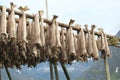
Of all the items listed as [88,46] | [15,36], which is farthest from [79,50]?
[15,36]

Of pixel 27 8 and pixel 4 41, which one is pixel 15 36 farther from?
pixel 27 8

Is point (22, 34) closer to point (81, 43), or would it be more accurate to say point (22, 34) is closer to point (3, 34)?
point (3, 34)

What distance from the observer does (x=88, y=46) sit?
848 cm

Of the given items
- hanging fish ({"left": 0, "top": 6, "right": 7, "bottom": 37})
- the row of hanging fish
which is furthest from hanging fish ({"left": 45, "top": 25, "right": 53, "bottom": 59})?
hanging fish ({"left": 0, "top": 6, "right": 7, "bottom": 37})

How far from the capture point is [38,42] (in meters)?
7.11

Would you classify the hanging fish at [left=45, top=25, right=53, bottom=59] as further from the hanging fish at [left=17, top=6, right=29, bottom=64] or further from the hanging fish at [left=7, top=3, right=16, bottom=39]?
the hanging fish at [left=7, top=3, right=16, bottom=39]

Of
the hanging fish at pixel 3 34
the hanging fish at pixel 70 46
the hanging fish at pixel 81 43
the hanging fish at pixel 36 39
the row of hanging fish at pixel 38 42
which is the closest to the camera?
the hanging fish at pixel 3 34

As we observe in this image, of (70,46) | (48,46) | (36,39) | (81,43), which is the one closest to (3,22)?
(36,39)

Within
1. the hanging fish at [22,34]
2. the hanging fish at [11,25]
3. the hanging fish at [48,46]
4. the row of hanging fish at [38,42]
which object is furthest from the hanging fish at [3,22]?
the hanging fish at [48,46]

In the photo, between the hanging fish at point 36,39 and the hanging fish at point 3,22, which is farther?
the hanging fish at point 36,39

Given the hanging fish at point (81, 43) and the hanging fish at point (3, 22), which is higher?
the hanging fish at point (3, 22)

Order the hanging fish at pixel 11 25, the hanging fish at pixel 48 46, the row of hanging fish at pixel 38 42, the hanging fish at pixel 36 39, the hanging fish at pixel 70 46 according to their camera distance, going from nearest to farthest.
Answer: the hanging fish at pixel 11 25 → the row of hanging fish at pixel 38 42 → the hanging fish at pixel 36 39 → the hanging fish at pixel 48 46 → the hanging fish at pixel 70 46

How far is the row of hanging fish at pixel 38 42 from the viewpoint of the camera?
22.4 feet

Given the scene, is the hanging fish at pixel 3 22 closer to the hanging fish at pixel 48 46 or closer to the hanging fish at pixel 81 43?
the hanging fish at pixel 48 46
